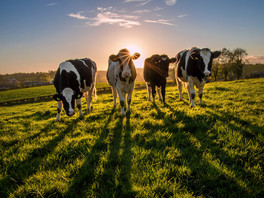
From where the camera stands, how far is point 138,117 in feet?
19.4

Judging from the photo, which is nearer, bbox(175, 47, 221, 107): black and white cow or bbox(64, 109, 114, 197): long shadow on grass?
bbox(64, 109, 114, 197): long shadow on grass

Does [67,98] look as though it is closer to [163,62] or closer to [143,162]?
[143,162]

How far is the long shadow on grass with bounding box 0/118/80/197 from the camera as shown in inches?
98.4

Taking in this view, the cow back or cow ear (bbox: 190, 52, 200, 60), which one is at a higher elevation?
cow ear (bbox: 190, 52, 200, 60)

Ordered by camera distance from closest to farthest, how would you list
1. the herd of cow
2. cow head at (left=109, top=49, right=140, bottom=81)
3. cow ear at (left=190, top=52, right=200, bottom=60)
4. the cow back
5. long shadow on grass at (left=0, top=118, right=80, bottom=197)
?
long shadow on grass at (left=0, top=118, right=80, bottom=197) → the herd of cow → cow head at (left=109, top=49, right=140, bottom=81) → cow ear at (left=190, top=52, right=200, bottom=60) → the cow back

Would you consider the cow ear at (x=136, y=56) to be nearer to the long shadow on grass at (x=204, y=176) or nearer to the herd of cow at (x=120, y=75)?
the herd of cow at (x=120, y=75)

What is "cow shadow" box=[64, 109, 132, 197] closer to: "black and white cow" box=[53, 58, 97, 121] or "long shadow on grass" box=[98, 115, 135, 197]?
"long shadow on grass" box=[98, 115, 135, 197]

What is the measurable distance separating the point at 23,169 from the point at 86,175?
1445mm

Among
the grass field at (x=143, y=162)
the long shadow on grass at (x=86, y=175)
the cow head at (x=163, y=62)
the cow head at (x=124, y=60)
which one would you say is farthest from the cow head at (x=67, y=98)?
the cow head at (x=163, y=62)

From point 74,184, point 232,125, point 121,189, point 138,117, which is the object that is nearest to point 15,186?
point 74,184

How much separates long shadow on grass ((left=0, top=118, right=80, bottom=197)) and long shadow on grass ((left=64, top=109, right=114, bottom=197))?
3.20 feet

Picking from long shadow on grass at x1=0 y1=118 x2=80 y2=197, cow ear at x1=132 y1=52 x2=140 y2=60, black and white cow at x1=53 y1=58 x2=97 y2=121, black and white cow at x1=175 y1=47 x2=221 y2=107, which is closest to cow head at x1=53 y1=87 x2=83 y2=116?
black and white cow at x1=53 y1=58 x2=97 y2=121

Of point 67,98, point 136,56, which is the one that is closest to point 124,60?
point 136,56

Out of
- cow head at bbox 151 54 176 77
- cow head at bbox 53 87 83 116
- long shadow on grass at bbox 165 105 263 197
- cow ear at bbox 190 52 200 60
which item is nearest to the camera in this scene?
long shadow on grass at bbox 165 105 263 197
